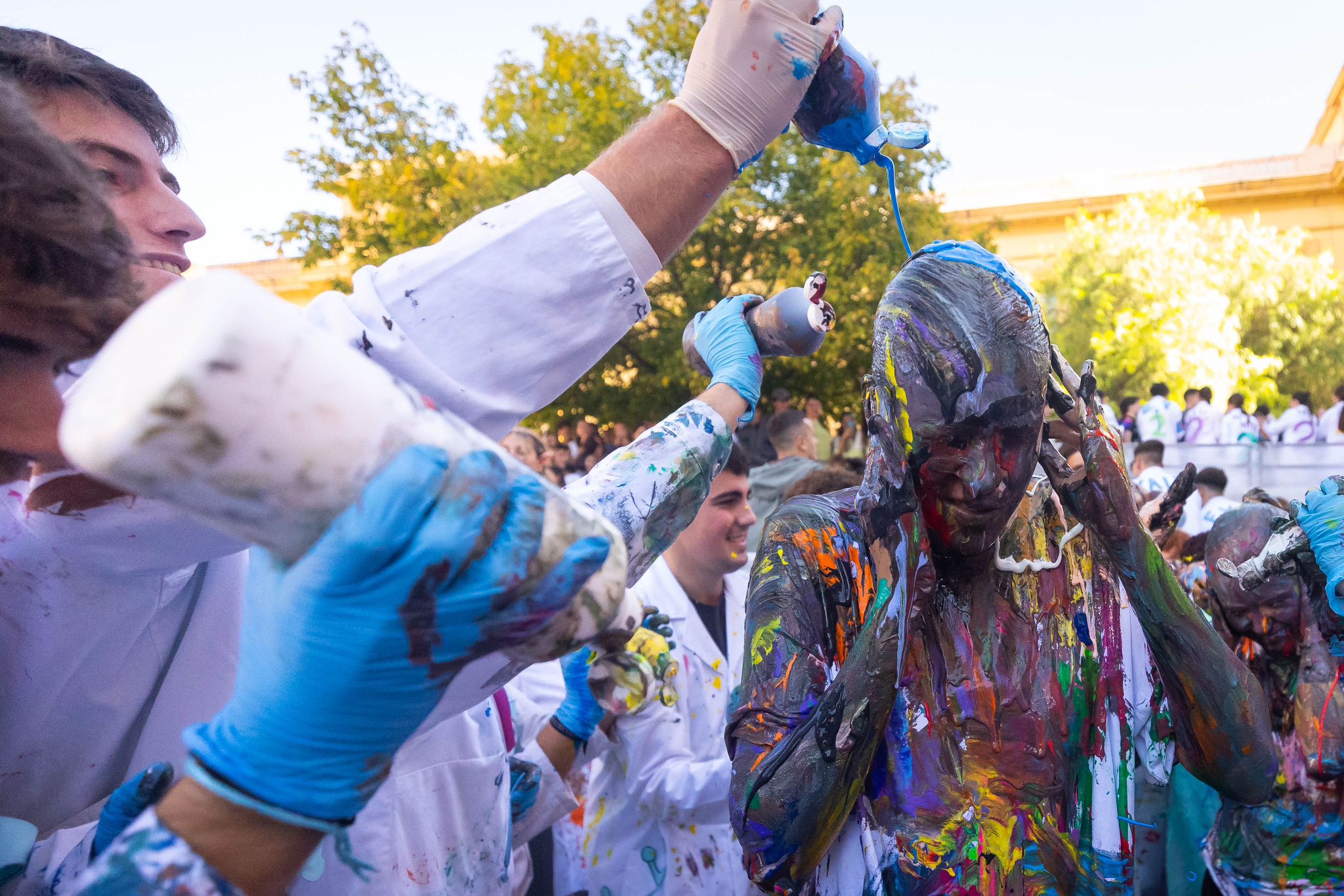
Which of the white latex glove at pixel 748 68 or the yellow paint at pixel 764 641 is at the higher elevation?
the white latex glove at pixel 748 68

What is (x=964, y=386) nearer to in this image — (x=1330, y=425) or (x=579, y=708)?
(x=579, y=708)

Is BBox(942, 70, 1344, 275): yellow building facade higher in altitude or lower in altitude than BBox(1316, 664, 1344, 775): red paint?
higher

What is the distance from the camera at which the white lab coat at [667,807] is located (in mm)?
2908

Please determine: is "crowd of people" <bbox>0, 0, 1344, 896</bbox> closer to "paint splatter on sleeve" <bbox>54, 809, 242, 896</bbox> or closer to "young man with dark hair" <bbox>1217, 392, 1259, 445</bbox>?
"paint splatter on sleeve" <bbox>54, 809, 242, 896</bbox>

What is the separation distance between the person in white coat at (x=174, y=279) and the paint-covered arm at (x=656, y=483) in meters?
0.18

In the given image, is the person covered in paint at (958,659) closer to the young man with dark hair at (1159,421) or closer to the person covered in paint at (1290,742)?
the person covered in paint at (1290,742)

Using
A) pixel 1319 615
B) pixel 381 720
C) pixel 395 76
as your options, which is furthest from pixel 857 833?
pixel 395 76

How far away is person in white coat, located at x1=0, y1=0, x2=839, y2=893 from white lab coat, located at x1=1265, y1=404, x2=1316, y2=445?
15.7 metres

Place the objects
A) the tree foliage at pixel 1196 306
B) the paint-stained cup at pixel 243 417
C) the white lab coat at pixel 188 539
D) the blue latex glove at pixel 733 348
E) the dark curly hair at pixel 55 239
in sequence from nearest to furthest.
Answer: the paint-stained cup at pixel 243 417 → the dark curly hair at pixel 55 239 → the white lab coat at pixel 188 539 → the blue latex glove at pixel 733 348 → the tree foliage at pixel 1196 306


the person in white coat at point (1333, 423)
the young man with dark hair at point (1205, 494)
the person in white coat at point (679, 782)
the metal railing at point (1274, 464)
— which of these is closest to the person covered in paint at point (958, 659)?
the person in white coat at point (679, 782)

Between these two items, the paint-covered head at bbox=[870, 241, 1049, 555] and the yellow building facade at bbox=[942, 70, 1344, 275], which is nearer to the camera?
the paint-covered head at bbox=[870, 241, 1049, 555]

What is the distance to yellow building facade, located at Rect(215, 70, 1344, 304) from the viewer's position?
2817cm

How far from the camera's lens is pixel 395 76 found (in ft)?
38.5

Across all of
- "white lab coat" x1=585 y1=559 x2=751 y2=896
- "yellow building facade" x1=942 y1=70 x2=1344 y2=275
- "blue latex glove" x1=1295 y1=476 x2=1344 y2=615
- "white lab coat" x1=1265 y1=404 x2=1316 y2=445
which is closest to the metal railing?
"white lab coat" x1=1265 y1=404 x2=1316 y2=445
